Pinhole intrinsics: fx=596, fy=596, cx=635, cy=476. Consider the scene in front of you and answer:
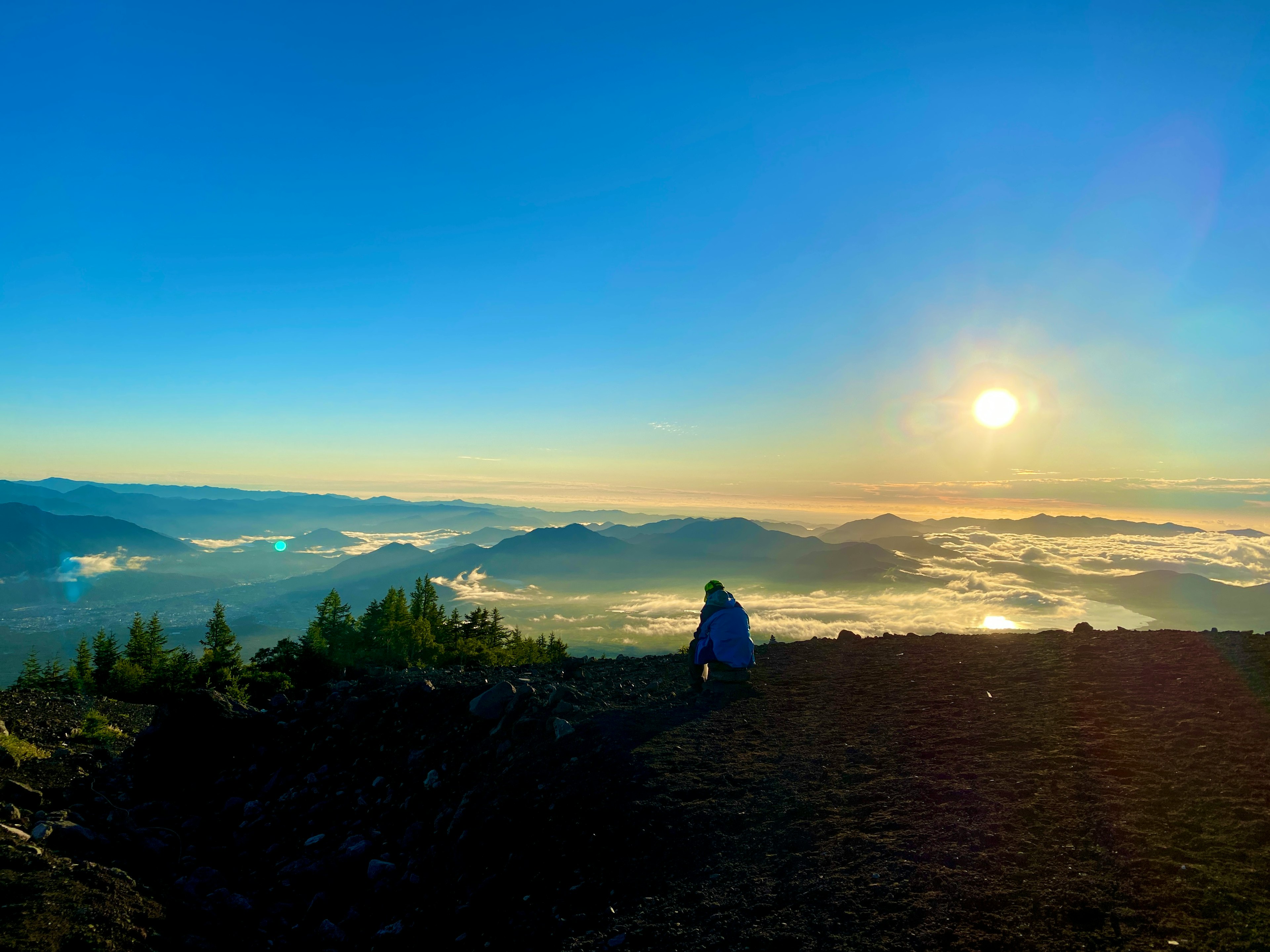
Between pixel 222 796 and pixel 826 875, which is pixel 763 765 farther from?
pixel 222 796

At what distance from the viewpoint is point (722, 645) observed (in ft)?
40.1

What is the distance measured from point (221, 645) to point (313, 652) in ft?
115

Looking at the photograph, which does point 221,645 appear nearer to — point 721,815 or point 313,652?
point 313,652

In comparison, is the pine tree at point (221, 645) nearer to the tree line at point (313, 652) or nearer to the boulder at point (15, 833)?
the tree line at point (313, 652)

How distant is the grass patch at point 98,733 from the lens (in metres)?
14.9

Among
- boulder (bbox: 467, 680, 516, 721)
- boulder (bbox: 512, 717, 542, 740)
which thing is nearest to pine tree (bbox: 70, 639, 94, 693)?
boulder (bbox: 467, 680, 516, 721)

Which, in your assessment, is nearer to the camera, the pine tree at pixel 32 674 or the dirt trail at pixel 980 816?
the dirt trail at pixel 980 816

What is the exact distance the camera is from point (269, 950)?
7.04 m

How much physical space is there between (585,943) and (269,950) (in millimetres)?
4344

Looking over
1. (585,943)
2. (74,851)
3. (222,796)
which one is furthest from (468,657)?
(585,943)

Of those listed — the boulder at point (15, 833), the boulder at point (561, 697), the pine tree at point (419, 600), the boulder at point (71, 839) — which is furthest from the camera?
the pine tree at point (419, 600)

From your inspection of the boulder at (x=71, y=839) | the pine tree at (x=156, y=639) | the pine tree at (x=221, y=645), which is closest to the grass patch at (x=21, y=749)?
the boulder at (x=71, y=839)

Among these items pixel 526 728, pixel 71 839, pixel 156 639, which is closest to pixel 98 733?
pixel 71 839

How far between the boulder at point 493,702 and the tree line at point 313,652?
18362mm
